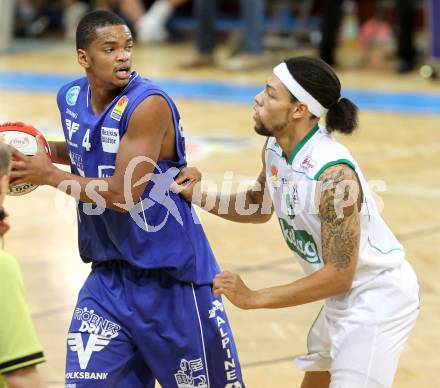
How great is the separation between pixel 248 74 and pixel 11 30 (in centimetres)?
581

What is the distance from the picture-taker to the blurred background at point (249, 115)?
245 inches

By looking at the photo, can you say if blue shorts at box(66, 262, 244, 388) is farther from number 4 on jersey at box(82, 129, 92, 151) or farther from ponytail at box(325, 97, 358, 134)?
ponytail at box(325, 97, 358, 134)

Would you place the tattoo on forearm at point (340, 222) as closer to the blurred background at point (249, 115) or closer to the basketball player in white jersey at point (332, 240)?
the basketball player in white jersey at point (332, 240)

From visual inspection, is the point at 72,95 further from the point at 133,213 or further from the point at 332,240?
the point at 332,240

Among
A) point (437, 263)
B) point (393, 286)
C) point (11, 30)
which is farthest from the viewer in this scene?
point (11, 30)

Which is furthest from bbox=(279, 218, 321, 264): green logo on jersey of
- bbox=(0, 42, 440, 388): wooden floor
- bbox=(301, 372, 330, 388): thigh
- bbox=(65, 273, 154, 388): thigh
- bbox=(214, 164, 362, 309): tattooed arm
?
bbox=(0, 42, 440, 388): wooden floor

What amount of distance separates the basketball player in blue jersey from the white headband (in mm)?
441

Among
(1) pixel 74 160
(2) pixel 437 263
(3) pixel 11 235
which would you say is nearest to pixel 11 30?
(3) pixel 11 235

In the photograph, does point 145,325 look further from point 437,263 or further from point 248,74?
point 248,74

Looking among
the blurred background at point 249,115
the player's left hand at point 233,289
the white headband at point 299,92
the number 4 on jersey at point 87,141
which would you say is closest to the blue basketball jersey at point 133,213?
the number 4 on jersey at point 87,141

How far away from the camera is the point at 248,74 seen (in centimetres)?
1642

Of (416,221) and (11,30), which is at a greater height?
(416,221)

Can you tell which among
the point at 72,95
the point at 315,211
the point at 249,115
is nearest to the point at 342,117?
the point at 315,211

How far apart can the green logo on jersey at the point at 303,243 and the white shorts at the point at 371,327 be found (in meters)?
0.18
